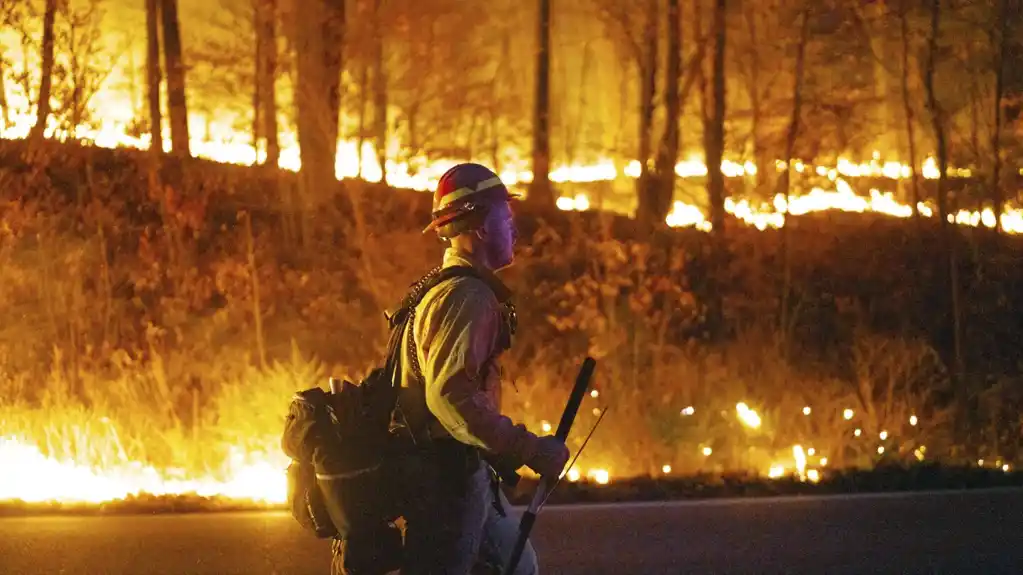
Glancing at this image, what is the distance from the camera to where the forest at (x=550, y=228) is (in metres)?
9.00

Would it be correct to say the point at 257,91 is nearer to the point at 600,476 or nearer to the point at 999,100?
the point at 600,476

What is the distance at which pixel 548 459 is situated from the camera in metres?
3.45

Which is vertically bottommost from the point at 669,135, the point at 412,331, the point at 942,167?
the point at 412,331

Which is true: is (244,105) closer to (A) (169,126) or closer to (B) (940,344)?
(A) (169,126)

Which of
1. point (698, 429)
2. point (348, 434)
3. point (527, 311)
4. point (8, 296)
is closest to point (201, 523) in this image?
point (348, 434)

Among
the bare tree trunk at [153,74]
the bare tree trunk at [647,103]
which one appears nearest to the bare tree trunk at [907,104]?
the bare tree trunk at [647,103]

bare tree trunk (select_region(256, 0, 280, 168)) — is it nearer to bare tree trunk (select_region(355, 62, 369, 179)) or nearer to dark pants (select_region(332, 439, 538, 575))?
bare tree trunk (select_region(355, 62, 369, 179))

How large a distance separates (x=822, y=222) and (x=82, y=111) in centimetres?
1208

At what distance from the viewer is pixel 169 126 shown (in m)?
16.7

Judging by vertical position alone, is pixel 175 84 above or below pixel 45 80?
above

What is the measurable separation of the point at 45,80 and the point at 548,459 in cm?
798

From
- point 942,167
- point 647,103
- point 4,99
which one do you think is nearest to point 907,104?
point 942,167

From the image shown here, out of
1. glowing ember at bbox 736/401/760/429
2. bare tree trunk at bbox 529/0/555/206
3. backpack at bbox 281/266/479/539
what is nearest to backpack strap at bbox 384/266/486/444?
backpack at bbox 281/266/479/539

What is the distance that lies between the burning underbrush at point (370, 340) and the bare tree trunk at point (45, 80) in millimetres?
619
